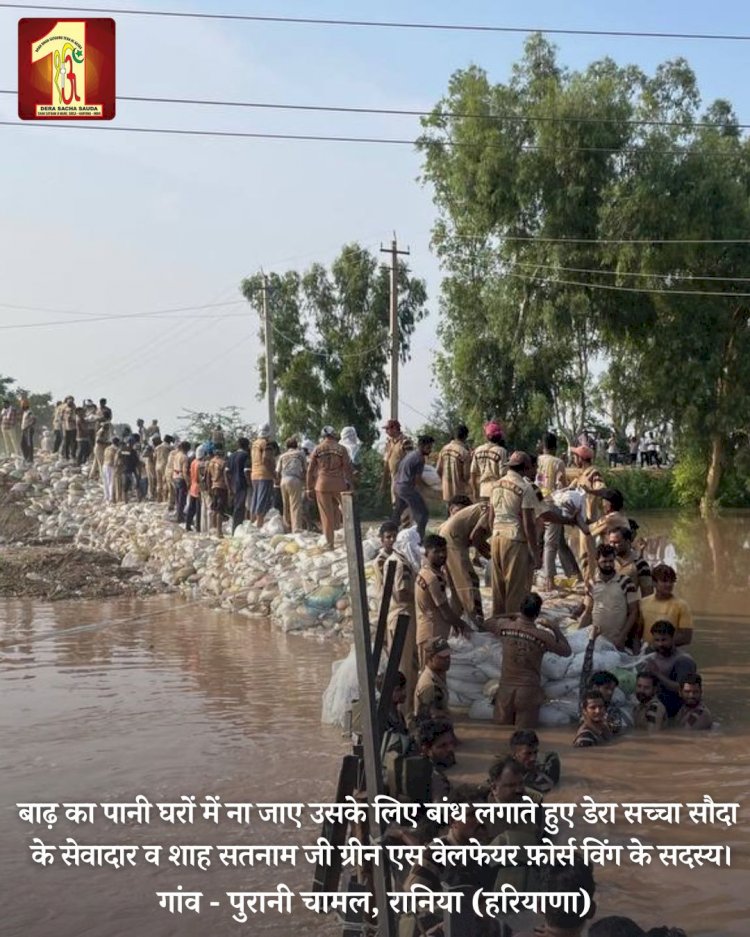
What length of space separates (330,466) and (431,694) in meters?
5.95

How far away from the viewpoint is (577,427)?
3366cm

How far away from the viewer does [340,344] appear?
39750 mm

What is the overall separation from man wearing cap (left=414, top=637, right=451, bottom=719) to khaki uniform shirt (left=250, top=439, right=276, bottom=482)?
25.6 ft

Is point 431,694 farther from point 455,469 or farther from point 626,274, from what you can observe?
point 626,274

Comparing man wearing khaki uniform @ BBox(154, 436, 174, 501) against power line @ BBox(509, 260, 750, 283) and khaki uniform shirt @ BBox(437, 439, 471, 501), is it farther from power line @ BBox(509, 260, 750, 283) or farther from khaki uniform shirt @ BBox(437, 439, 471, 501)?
khaki uniform shirt @ BBox(437, 439, 471, 501)

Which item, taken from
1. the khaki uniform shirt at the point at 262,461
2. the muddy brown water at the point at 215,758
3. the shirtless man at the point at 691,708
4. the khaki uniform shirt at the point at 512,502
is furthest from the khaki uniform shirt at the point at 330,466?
the shirtless man at the point at 691,708

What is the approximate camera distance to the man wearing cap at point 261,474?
52.6 ft

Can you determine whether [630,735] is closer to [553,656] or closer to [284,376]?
[553,656]

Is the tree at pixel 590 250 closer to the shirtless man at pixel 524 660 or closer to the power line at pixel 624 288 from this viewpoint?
the power line at pixel 624 288

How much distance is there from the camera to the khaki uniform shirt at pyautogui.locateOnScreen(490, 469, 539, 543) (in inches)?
364

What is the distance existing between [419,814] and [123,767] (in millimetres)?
3523

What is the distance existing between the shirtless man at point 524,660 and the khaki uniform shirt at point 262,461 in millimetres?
7886

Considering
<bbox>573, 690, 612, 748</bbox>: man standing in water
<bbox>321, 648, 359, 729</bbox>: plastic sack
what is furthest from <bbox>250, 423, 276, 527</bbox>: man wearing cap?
<bbox>573, 690, 612, 748</bbox>: man standing in water

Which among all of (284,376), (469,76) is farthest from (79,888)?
(284,376)
